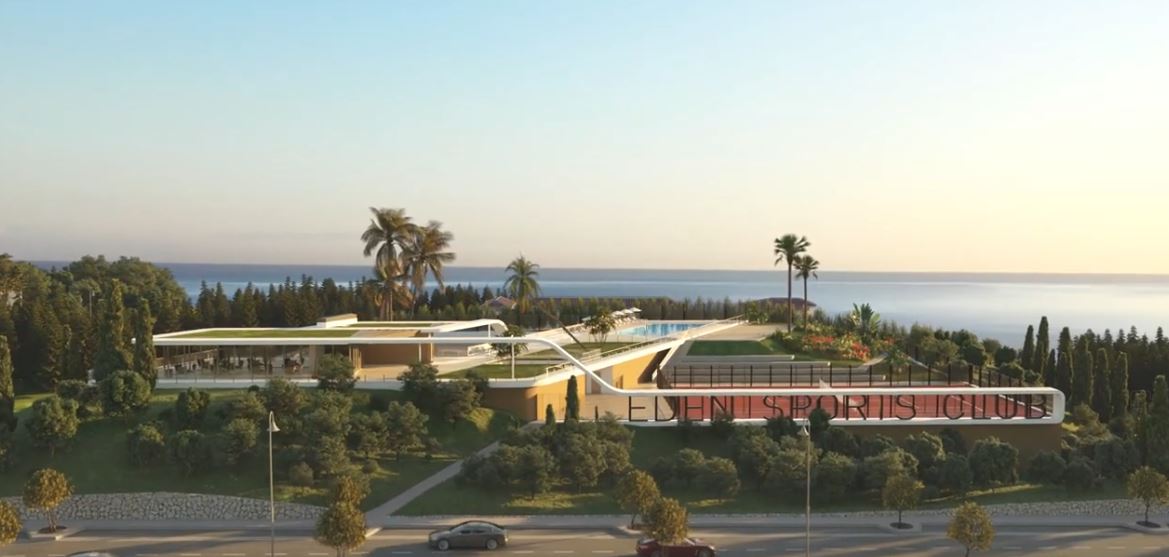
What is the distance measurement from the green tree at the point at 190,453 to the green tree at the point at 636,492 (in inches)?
713

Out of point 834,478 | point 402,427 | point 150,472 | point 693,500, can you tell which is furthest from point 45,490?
point 834,478

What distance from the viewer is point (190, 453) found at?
113ft

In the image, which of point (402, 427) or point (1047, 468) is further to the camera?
point (402, 427)

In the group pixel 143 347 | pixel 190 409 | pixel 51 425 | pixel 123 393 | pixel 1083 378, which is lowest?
pixel 1083 378

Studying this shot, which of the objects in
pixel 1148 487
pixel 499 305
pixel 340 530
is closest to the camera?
pixel 340 530

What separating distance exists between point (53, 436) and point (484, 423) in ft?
64.5

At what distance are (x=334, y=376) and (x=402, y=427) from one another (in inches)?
243

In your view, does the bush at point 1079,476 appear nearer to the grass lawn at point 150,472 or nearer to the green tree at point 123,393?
the grass lawn at point 150,472

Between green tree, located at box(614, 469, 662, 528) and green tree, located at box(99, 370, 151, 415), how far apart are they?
23767 millimetres

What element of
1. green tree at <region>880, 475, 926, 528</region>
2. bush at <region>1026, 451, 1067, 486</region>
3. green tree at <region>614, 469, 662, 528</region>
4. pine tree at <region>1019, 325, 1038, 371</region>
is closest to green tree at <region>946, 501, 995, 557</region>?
green tree at <region>880, 475, 926, 528</region>

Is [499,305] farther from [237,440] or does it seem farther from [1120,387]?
[1120,387]

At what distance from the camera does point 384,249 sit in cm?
6619

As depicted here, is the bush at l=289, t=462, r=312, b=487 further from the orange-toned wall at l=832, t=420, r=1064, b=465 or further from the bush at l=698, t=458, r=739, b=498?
the orange-toned wall at l=832, t=420, r=1064, b=465

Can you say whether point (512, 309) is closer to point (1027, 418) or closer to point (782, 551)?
point (1027, 418)
